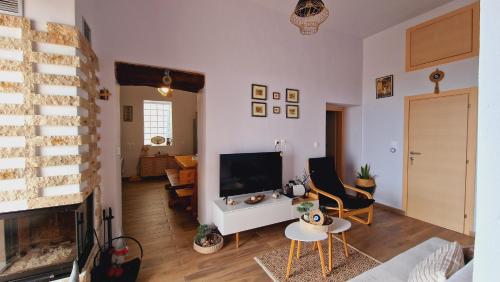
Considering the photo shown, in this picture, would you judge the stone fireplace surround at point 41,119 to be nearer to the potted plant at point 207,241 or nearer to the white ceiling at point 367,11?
the potted plant at point 207,241

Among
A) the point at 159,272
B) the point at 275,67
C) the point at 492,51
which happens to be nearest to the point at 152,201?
the point at 159,272

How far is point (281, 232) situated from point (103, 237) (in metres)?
2.15

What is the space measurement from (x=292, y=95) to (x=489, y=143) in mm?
3194

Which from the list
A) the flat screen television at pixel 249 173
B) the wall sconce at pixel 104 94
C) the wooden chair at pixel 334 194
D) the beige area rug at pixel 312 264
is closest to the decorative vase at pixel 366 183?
the wooden chair at pixel 334 194

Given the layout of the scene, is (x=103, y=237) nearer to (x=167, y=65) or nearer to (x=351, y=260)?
(x=167, y=65)

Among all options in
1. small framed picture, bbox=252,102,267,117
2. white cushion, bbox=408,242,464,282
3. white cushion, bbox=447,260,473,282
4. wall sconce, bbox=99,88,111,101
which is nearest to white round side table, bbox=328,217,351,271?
white cushion, bbox=408,242,464,282

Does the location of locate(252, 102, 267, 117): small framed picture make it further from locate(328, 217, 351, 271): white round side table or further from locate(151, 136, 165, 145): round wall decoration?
locate(151, 136, 165, 145): round wall decoration

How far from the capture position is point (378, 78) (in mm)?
4074

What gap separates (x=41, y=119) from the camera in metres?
1.45

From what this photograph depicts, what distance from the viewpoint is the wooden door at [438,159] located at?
9.98 ft

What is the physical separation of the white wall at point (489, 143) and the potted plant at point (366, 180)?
3752mm

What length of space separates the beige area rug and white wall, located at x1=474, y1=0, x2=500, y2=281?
1.94 m

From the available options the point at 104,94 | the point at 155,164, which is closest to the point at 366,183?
the point at 104,94

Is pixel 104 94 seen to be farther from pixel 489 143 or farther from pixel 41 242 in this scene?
pixel 489 143
